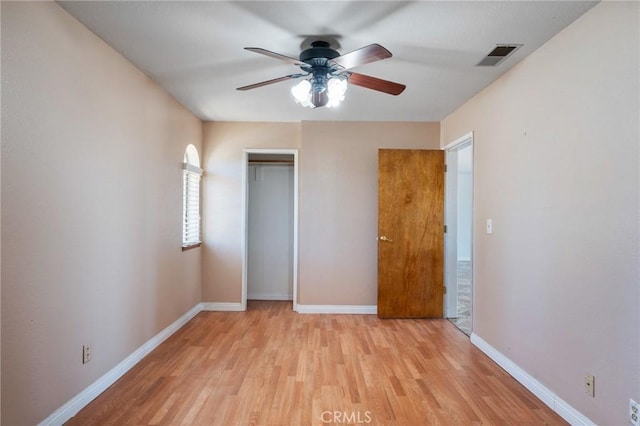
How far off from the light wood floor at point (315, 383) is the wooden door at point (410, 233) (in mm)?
421

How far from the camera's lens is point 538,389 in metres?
2.25

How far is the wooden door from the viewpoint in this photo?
12.8 feet

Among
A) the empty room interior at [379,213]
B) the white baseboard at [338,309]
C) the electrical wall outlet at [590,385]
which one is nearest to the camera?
the empty room interior at [379,213]

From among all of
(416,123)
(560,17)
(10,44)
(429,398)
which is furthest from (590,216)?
(10,44)

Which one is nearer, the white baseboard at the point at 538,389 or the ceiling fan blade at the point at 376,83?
the white baseboard at the point at 538,389

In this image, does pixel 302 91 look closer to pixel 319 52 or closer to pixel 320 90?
pixel 320 90

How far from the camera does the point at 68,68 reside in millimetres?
1952

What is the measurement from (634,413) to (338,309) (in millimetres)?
2852

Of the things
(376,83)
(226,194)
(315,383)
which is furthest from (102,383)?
(376,83)

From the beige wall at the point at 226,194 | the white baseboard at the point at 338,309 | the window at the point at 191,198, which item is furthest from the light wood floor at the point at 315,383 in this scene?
the window at the point at 191,198

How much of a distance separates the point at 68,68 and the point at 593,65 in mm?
3064

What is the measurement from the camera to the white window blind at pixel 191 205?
376 cm

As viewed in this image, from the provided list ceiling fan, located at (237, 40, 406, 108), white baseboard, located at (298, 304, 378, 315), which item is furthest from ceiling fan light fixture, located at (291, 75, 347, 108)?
white baseboard, located at (298, 304, 378, 315)

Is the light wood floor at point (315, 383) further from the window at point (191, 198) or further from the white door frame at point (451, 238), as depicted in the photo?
the window at point (191, 198)
